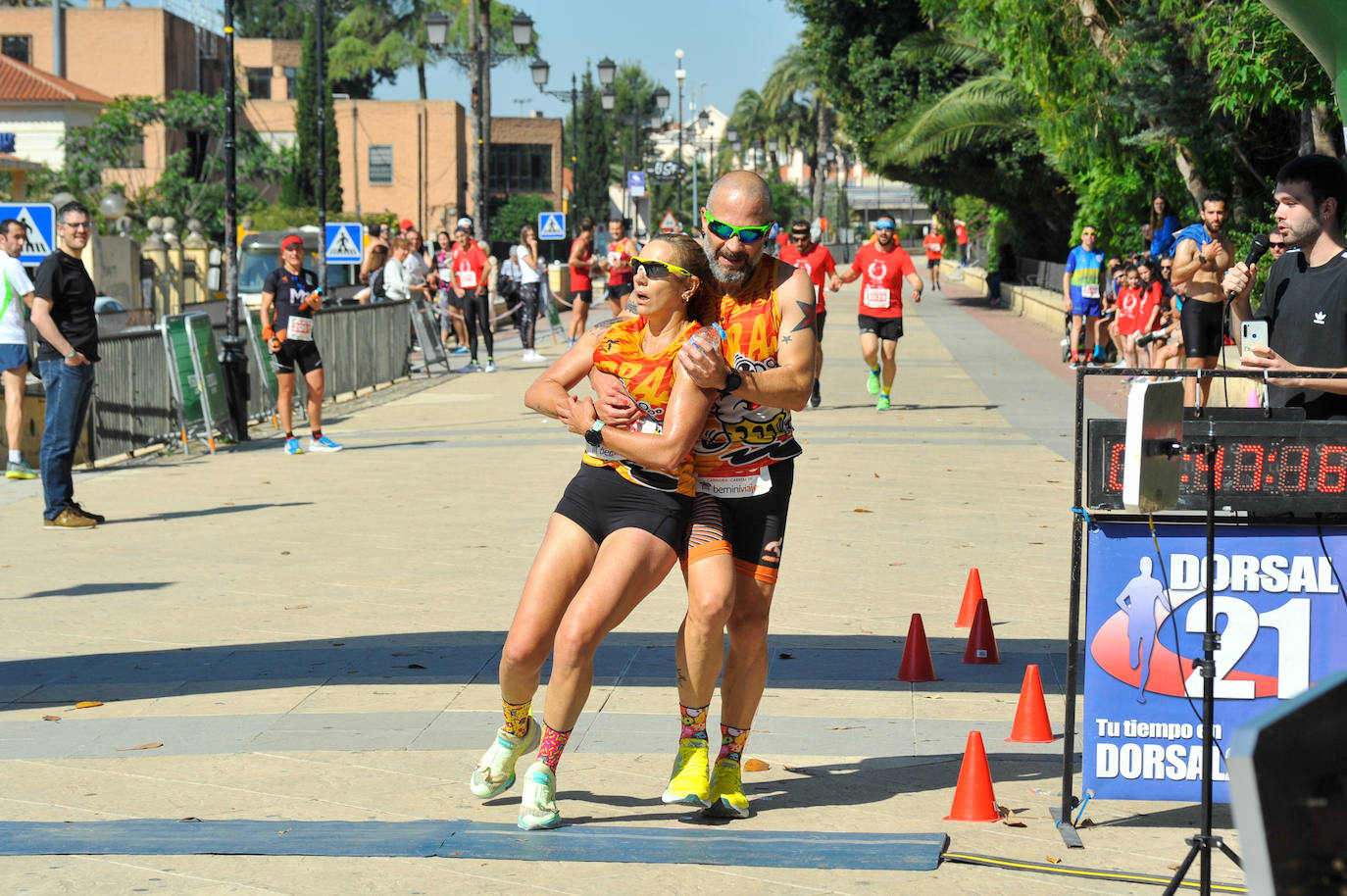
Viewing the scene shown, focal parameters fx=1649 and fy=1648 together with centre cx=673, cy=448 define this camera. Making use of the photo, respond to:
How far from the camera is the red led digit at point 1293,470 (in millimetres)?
4512

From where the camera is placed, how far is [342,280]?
126ft

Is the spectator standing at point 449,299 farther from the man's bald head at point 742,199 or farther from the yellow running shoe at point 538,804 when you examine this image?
the yellow running shoe at point 538,804

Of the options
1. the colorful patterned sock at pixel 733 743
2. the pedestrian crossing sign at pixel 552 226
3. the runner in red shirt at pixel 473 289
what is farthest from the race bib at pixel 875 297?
the pedestrian crossing sign at pixel 552 226

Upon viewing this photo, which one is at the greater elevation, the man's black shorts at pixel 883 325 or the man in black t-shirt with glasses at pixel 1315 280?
the man in black t-shirt with glasses at pixel 1315 280

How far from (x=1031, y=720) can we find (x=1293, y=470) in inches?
60.5

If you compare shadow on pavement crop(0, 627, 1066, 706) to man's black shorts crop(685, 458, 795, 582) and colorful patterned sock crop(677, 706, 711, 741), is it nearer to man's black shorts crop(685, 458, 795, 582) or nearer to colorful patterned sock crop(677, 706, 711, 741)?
colorful patterned sock crop(677, 706, 711, 741)

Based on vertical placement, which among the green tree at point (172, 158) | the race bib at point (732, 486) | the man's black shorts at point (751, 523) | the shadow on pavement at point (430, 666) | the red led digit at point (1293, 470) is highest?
the green tree at point (172, 158)

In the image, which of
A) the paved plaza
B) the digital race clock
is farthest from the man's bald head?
the paved plaza

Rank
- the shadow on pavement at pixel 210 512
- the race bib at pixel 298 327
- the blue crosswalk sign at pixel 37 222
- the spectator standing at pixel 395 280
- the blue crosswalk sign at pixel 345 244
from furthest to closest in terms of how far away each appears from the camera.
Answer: the spectator standing at pixel 395 280 < the blue crosswalk sign at pixel 345 244 < the blue crosswalk sign at pixel 37 222 < the race bib at pixel 298 327 < the shadow on pavement at pixel 210 512

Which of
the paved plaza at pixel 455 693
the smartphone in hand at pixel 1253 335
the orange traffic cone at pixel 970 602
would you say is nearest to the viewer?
the paved plaza at pixel 455 693

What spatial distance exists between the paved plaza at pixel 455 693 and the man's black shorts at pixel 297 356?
1.41 meters

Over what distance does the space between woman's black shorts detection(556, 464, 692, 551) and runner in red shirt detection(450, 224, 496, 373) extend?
18807 mm

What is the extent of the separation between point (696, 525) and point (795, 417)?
1145cm

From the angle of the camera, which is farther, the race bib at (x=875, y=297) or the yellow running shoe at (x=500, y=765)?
the race bib at (x=875, y=297)
